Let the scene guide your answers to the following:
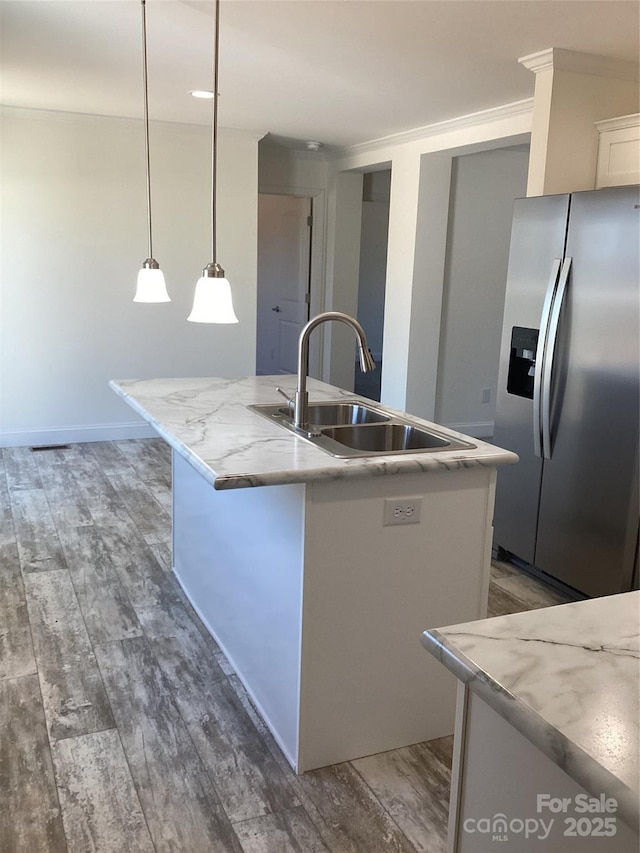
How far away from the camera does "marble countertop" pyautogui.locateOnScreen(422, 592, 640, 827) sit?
2.67 feet

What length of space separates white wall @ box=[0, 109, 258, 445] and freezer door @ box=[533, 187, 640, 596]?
11.4 feet

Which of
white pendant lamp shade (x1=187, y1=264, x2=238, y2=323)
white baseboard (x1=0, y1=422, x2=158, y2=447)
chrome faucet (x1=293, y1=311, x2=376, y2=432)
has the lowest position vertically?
white baseboard (x1=0, y1=422, x2=158, y2=447)

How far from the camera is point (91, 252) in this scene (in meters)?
5.57

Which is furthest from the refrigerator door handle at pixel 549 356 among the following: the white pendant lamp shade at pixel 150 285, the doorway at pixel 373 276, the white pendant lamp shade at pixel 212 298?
the doorway at pixel 373 276

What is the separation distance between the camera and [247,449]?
2.11 m

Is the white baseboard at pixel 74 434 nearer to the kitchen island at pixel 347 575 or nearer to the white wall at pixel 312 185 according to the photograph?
the white wall at pixel 312 185

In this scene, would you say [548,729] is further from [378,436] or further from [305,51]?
[305,51]

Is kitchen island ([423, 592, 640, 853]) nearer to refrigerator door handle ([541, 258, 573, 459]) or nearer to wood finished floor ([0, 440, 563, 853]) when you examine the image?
wood finished floor ([0, 440, 563, 853])

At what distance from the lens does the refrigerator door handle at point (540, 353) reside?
10.6ft

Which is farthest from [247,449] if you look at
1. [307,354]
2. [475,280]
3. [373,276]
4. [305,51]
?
[373,276]

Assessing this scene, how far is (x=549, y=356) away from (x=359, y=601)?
5.38 feet

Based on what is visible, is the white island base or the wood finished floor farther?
the white island base

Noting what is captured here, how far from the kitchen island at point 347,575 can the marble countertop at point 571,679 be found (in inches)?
34.6

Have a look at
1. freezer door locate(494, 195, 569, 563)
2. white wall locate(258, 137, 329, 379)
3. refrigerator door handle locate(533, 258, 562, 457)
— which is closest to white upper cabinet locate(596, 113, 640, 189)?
freezer door locate(494, 195, 569, 563)
